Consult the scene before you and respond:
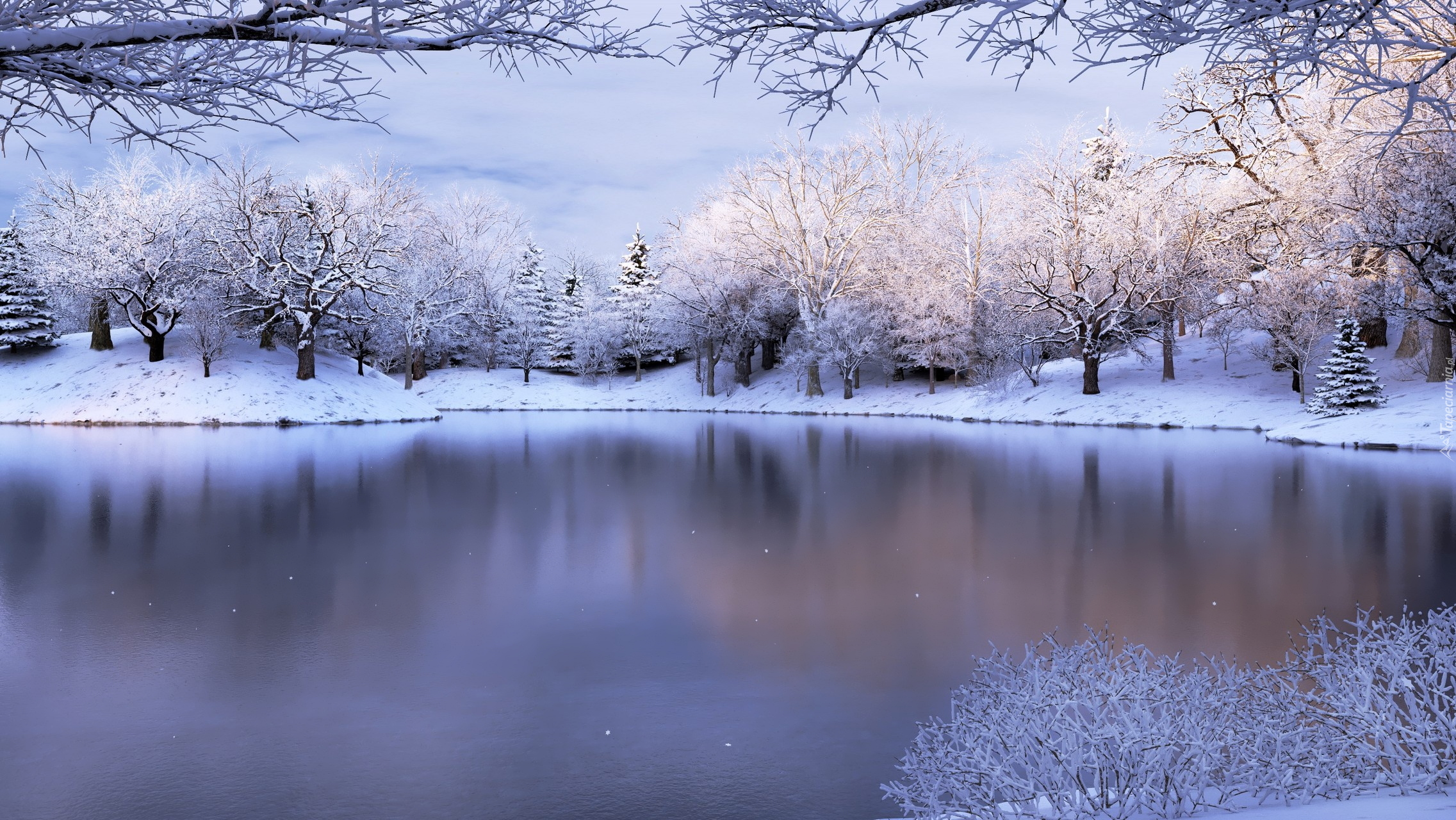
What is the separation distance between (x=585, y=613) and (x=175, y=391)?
30.0 m

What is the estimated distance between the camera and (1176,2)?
444cm

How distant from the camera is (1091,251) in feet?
101

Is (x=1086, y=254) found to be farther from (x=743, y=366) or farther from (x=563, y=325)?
(x=563, y=325)

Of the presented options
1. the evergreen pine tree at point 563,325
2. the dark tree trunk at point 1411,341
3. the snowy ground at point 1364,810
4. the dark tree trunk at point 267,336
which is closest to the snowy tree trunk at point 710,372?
the evergreen pine tree at point 563,325

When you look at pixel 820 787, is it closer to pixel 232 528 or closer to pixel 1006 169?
pixel 232 528

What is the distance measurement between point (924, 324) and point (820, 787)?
36.5m

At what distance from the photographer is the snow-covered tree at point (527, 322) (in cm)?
5675

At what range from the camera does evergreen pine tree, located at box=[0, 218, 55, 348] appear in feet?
115

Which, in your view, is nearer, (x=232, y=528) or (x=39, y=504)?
(x=232, y=528)

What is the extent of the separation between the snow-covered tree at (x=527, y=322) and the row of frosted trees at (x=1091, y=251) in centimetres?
1047

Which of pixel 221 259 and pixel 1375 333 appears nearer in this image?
pixel 1375 333

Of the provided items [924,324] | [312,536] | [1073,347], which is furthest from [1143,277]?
[312,536]

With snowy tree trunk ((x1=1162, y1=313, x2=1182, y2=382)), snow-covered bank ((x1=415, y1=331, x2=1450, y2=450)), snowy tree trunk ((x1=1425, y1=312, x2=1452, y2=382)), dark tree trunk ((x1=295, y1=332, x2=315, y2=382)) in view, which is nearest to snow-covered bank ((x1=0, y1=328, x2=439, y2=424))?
dark tree trunk ((x1=295, y1=332, x2=315, y2=382))

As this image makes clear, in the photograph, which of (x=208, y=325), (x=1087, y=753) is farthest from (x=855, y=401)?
(x=1087, y=753)
